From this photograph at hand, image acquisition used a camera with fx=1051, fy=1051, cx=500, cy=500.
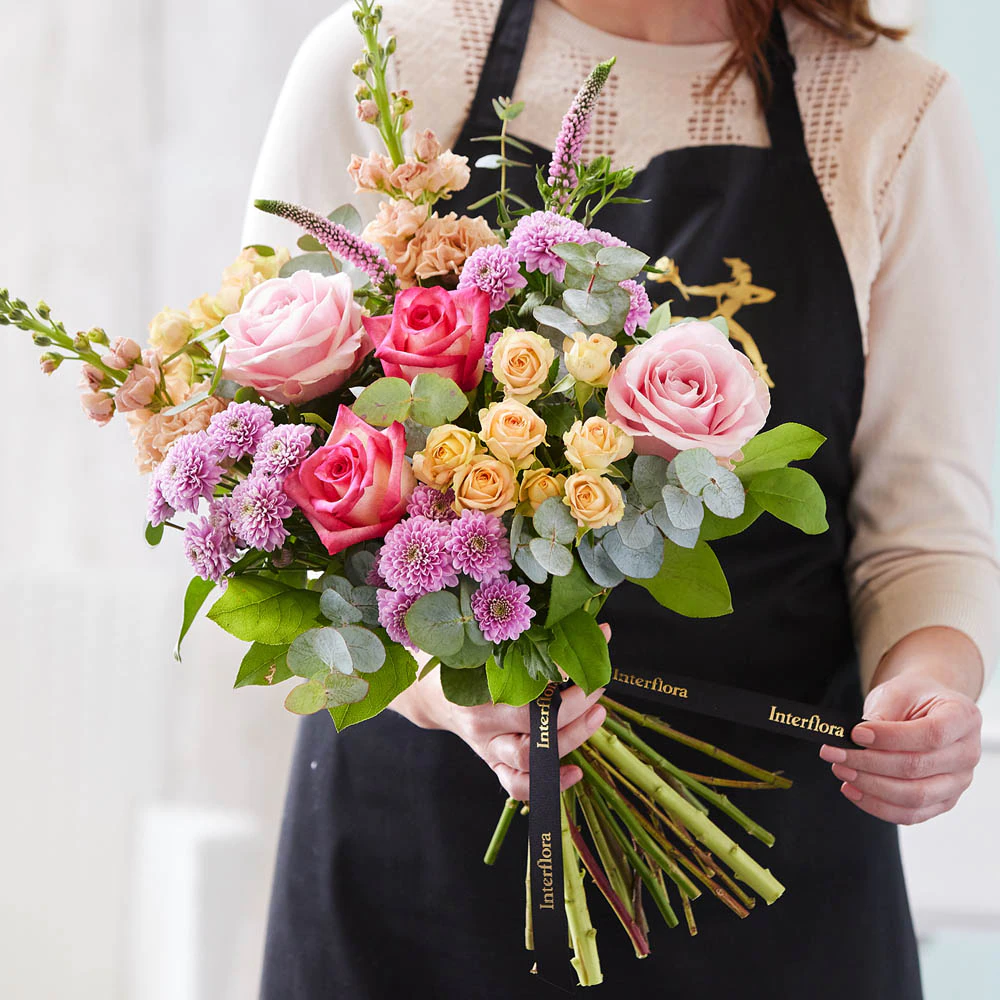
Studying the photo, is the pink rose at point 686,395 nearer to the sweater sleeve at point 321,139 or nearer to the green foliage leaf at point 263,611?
the green foliage leaf at point 263,611

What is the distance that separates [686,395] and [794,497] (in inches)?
4.1

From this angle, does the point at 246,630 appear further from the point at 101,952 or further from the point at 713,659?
the point at 101,952

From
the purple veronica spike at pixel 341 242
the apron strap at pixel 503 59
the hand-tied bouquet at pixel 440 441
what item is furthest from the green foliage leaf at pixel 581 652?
the apron strap at pixel 503 59

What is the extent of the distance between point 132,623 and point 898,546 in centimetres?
93

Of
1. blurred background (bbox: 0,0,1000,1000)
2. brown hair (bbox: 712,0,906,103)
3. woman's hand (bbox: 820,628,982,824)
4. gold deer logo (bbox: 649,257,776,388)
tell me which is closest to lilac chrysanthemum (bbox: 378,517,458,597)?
woman's hand (bbox: 820,628,982,824)

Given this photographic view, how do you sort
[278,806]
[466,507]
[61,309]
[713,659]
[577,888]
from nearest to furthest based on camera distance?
[466,507] < [577,888] < [713,659] < [61,309] < [278,806]

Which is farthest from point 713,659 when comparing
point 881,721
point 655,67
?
point 655,67

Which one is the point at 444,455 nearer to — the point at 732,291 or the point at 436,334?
the point at 436,334

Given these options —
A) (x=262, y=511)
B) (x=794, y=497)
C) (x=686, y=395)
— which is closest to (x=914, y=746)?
(x=794, y=497)

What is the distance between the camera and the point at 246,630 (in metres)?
0.57

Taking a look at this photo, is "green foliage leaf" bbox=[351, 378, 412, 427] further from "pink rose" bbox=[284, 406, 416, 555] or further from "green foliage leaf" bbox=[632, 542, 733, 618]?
"green foliage leaf" bbox=[632, 542, 733, 618]

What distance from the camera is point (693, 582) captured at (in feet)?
2.01

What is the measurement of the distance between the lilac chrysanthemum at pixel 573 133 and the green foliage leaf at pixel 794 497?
0.69 ft

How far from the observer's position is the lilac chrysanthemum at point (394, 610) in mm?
541
